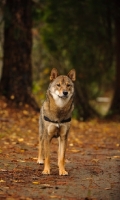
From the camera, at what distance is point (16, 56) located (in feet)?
70.6

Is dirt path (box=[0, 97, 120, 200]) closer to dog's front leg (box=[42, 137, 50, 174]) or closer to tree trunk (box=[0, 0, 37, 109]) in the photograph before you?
dog's front leg (box=[42, 137, 50, 174])

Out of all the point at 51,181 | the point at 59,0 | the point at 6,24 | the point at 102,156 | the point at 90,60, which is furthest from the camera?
the point at 90,60

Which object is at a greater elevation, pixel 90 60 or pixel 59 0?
pixel 59 0

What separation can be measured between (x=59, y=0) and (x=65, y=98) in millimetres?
16434

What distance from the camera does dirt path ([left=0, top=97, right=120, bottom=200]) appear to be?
779 cm

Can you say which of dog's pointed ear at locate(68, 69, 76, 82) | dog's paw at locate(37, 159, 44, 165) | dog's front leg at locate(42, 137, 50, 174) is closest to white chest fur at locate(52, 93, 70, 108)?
dog's pointed ear at locate(68, 69, 76, 82)

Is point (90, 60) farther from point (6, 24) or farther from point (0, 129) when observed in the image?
point (0, 129)

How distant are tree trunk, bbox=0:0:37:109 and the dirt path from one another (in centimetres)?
232

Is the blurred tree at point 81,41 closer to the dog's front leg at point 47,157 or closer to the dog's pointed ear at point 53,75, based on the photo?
the dog's pointed ear at point 53,75

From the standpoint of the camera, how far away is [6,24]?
21312 mm

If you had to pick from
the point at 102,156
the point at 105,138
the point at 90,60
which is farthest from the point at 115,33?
the point at 102,156

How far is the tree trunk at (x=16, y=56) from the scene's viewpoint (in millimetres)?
21500

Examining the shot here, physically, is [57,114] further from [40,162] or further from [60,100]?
[40,162]

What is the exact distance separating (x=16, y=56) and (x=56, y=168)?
11.5 m
